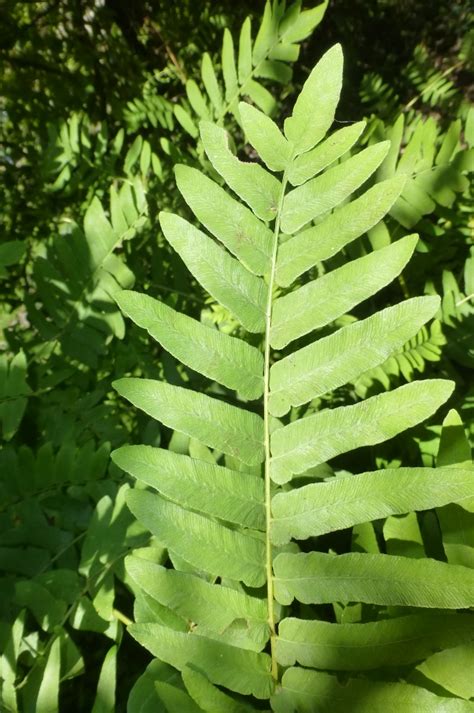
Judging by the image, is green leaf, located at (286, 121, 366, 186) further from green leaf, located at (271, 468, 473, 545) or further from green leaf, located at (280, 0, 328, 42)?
green leaf, located at (280, 0, 328, 42)

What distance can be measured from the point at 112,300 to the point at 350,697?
3.34 ft

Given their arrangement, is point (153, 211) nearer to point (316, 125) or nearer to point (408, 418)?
point (316, 125)

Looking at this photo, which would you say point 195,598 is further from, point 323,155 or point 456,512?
point 323,155

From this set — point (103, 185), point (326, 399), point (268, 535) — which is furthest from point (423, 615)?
point (103, 185)

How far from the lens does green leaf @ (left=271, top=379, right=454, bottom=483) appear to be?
2.14ft

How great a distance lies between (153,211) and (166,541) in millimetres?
1397

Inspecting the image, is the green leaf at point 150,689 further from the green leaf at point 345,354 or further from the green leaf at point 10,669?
the green leaf at point 345,354

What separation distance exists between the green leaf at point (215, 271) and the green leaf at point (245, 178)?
0.08 m

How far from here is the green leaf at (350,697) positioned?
24.1 inches

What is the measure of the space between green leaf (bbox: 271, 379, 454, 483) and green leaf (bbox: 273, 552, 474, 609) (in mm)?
110

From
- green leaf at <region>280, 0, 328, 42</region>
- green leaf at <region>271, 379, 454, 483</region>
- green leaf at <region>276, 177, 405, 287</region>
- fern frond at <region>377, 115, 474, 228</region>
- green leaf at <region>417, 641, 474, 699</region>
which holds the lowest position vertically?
green leaf at <region>417, 641, 474, 699</region>

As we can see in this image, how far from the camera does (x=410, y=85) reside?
7.98ft

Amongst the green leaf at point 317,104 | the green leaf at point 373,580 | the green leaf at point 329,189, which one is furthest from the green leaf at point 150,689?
the green leaf at point 317,104

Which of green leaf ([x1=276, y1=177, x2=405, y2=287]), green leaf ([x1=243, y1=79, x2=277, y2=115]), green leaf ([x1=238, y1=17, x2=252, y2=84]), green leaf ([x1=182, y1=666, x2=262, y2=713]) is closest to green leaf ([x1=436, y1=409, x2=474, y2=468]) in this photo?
green leaf ([x1=276, y1=177, x2=405, y2=287])
